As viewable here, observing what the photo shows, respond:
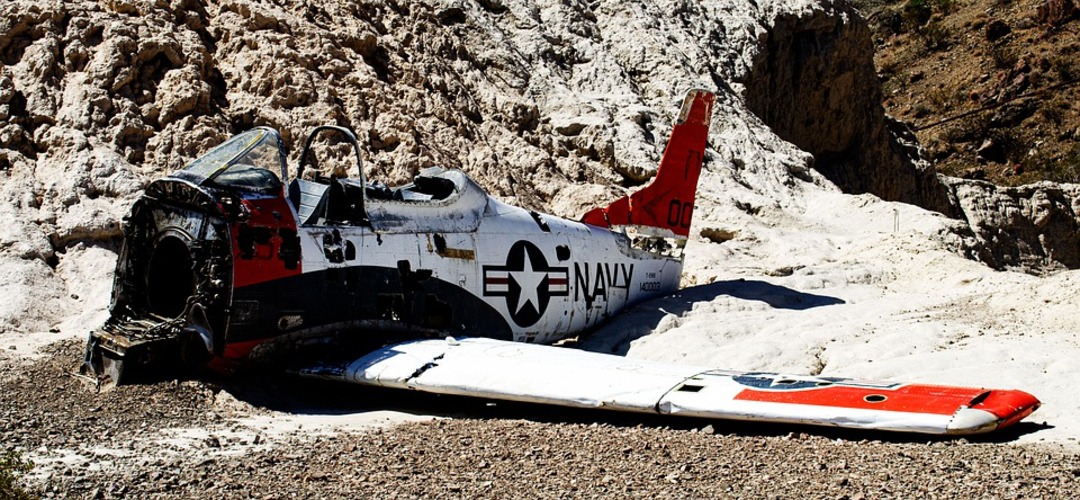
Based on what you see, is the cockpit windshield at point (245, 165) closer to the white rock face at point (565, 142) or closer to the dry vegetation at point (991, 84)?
the white rock face at point (565, 142)

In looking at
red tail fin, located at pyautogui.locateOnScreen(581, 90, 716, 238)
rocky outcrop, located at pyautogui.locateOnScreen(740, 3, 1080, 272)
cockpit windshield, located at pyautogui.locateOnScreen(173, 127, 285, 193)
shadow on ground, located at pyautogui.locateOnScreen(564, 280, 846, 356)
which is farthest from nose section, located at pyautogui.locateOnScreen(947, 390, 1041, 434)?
rocky outcrop, located at pyautogui.locateOnScreen(740, 3, 1080, 272)

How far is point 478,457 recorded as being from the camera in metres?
5.38

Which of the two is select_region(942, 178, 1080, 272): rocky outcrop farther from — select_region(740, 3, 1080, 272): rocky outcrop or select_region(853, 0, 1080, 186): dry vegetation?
select_region(853, 0, 1080, 186): dry vegetation

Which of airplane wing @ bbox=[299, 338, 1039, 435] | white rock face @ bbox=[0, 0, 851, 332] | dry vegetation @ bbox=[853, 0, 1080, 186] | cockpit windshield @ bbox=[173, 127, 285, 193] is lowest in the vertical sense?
airplane wing @ bbox=[299, 338, 1039, 435]

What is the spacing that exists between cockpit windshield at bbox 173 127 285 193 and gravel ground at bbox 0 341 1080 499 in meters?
1.80

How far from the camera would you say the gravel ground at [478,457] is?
462 centimetres

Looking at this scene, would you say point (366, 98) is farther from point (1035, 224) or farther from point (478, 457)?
point (1035, 224)

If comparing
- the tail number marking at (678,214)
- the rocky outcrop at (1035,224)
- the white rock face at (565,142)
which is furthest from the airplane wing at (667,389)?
the rocky outcrop at (1035,224)

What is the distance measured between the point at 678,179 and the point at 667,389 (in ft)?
23.6

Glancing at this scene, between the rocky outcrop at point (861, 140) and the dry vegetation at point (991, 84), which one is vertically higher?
the dry vegetation at point (991, 84)

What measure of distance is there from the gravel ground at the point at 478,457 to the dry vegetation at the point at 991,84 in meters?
39.6

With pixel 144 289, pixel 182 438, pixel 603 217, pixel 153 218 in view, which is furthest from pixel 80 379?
pixel 603 217

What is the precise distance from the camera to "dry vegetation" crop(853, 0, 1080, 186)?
153 feet

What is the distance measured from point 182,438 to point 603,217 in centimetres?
720
